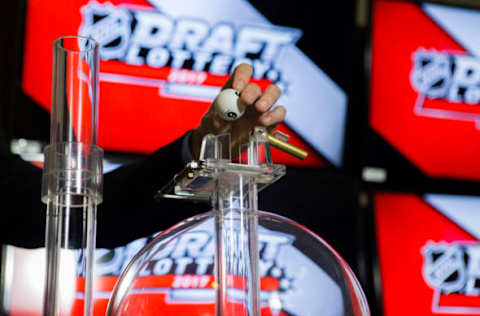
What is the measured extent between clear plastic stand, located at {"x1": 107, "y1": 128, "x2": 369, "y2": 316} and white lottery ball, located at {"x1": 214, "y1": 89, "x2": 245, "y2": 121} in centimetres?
4

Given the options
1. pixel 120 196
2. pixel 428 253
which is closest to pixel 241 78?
pixel 120 196

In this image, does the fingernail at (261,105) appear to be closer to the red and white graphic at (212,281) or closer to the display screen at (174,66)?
the red and white graphic at (212,281)

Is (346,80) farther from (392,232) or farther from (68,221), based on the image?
(68,221)

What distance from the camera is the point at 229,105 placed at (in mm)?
699

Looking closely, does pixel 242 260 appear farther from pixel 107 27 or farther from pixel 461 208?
pixel 461 208

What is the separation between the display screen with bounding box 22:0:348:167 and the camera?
1.89 metres

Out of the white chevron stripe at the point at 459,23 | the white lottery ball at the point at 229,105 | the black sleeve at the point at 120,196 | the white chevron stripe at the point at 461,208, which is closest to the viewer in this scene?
the white lottery ball at the point at 229,105

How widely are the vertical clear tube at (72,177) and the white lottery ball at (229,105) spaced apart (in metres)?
0.14

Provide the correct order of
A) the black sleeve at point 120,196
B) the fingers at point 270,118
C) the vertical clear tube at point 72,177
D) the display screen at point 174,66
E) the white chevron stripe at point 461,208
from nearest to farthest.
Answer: the vertical clear tube at point 72,177
the fingers at point 270,118
the black sleeve at point 120,196
the display screen at point 174,66
the white chevron stripe at point 461,208

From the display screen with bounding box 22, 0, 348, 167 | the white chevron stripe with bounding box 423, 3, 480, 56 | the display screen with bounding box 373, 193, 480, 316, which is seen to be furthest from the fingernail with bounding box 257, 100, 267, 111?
the white chevron stripe with bounding box 423, 3, 480, 56

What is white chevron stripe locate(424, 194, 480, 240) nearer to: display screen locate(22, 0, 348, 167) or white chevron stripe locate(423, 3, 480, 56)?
display screen locate(22, 0, 348, 167)

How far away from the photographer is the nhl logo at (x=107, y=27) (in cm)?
192

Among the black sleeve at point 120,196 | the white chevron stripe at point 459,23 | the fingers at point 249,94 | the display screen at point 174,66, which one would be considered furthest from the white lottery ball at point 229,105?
the white chevron stripe at point 459,23

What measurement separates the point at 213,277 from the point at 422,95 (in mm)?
1746
